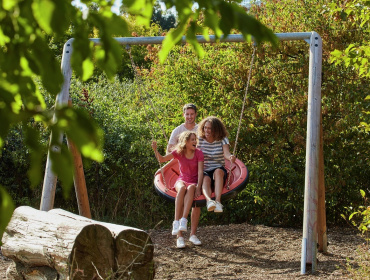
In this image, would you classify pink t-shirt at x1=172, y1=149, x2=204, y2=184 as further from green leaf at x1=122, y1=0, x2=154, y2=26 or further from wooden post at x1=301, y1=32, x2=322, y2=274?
green leaf at x1=122, y1=0, x2=154, y2=26

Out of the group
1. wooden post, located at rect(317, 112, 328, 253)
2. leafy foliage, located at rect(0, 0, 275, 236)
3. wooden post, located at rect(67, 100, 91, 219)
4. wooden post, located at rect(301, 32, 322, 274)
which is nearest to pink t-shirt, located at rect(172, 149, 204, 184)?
wooden post, located at rect(67, 100, 91, 219)

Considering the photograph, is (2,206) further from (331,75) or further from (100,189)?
(100,189)

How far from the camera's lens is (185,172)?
5.93 metres

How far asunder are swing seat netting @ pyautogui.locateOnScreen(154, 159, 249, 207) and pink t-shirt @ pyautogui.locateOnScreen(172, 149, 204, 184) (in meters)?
0.19

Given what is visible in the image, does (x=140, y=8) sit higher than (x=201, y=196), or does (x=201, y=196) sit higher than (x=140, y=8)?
(x=140, y=8)

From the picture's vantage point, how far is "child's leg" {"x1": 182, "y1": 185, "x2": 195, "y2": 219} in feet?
18.6

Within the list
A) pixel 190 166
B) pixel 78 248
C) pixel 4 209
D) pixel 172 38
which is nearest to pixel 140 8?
pixel 172 38

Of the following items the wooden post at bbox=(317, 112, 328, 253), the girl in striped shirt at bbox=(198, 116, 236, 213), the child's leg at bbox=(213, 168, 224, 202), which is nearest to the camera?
the wooden post at bbox=(317, 112, 328, 253)

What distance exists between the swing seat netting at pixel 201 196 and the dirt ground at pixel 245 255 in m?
0.54

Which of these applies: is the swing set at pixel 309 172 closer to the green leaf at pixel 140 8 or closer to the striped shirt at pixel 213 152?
the striped shirt at pixel 213 152

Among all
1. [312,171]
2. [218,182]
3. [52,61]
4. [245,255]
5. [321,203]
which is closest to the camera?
[52,61]

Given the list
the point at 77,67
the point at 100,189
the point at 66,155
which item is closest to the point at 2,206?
the point at 66,155

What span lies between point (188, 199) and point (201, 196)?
123 millimetres

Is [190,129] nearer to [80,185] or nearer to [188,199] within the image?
[188,199]
